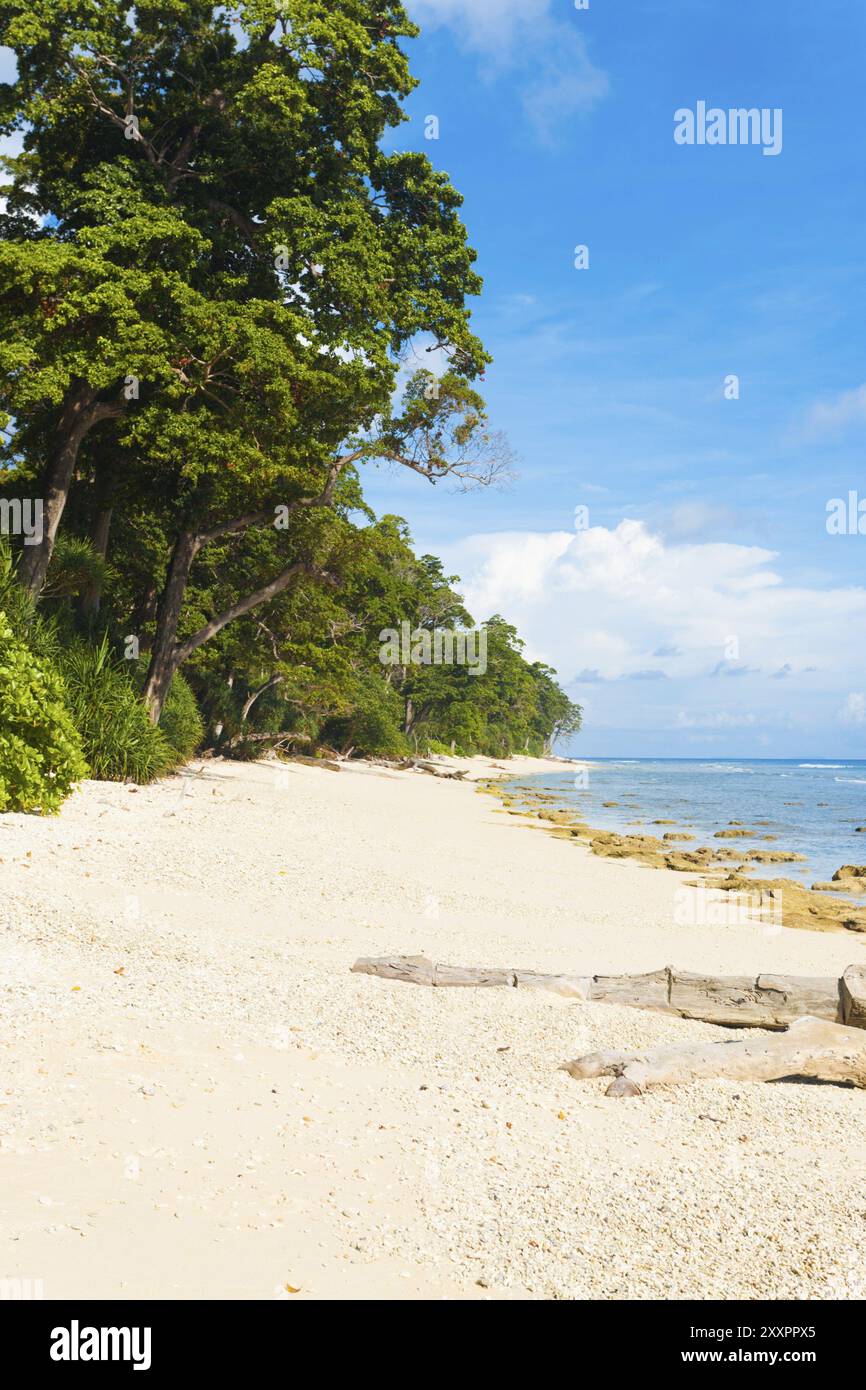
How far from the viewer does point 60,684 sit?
13.2 meters

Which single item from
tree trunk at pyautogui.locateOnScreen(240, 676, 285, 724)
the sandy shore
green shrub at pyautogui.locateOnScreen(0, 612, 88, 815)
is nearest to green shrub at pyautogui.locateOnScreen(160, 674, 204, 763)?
tree trunk at pyautogui.locateOnScreen(240, 676, 285, 724)

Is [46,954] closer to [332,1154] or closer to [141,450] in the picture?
[332,1154]

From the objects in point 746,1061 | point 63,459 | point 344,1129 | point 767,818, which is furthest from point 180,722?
point 767,818

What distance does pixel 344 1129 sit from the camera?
4730 millimetres

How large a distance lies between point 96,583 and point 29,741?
8.71 metres

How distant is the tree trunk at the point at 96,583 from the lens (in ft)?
64.4

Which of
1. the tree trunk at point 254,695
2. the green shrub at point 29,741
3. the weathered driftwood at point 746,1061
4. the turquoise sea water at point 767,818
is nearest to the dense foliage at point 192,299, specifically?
the green shrub at point 29,741

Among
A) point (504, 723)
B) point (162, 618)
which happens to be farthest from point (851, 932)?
point (504, 723)

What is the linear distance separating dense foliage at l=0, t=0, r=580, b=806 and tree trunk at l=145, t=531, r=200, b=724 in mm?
54

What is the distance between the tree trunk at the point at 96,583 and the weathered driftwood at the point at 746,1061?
16.6 meters

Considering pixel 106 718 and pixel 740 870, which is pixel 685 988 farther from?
pixel 740 870

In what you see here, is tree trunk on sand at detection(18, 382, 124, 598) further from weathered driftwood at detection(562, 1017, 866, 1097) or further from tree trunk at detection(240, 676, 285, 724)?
weathered driftwood at detection(562, 1017, 866, 1097)

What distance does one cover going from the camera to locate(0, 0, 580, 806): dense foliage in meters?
16.4

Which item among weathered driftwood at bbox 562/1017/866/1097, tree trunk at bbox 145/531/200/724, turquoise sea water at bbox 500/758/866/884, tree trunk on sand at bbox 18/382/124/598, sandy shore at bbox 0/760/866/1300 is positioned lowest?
turquoise sea water at bbox 500/758/866/884
